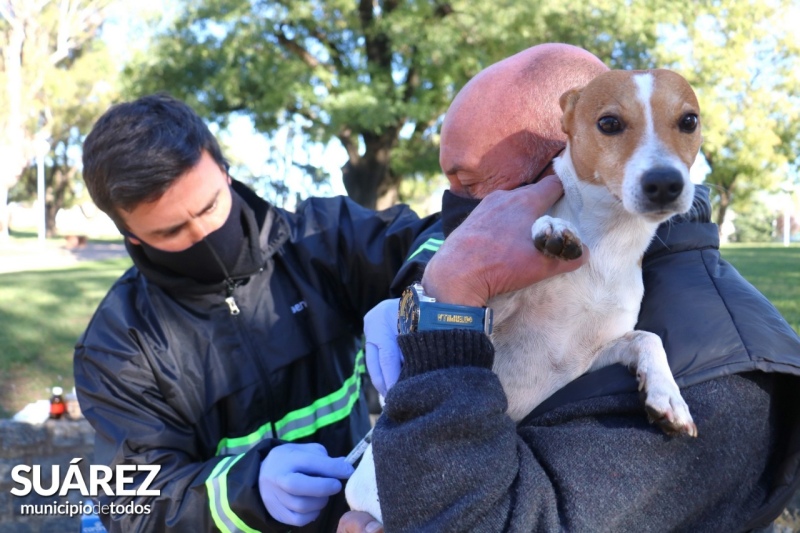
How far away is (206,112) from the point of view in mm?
15211

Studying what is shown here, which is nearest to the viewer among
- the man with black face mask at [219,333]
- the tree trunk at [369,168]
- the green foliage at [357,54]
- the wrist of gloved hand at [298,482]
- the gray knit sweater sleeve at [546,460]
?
the gray knit sweater sleeve at [546,460]

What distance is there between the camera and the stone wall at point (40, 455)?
4980 mm

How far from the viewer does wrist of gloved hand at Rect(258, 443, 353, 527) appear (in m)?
2.29

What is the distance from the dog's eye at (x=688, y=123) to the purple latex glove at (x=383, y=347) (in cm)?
90

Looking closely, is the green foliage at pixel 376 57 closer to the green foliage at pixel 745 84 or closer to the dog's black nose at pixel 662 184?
the green foliage at pixel 745 84

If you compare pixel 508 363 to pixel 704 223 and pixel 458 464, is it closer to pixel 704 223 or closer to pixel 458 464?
pixel 458 464

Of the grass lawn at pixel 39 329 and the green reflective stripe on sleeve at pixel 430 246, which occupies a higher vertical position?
the green reflective stripe on sleeve at pixel 430 246

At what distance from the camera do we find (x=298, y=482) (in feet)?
7.45

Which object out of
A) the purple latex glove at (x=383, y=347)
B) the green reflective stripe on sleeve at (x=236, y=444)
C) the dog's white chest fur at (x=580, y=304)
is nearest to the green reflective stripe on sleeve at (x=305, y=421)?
the green reflective stripe on sleeve at (x=236, y=444)

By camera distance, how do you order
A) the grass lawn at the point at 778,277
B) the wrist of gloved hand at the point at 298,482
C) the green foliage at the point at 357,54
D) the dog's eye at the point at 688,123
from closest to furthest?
the dog's eye at the point at 688,123
the wrist of gloved hand at the point at 298,482
the grass lawn at the point at 778,277
the green foliage at the point at 357,54

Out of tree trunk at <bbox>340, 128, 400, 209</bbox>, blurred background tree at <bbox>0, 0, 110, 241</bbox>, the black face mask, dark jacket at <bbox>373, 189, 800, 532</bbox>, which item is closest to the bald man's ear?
dark jacket at <bbox>373, 189, 800, 532</bbox>

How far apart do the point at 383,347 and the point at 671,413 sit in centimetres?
87

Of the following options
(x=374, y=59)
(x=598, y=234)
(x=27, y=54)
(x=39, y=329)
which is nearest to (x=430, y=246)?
(x=598, y=234)

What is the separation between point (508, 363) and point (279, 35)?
1445 centimetres
